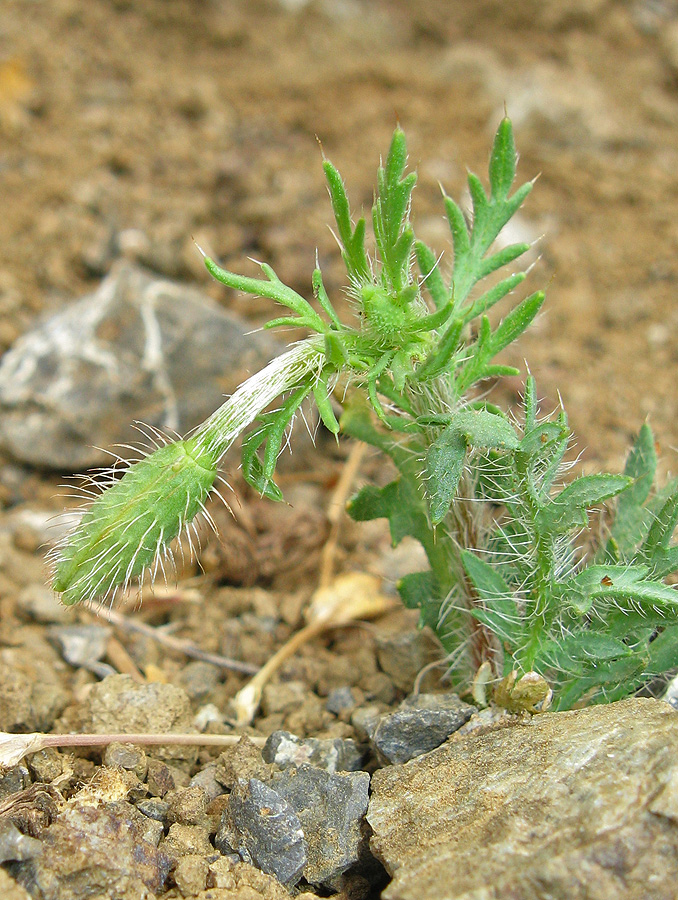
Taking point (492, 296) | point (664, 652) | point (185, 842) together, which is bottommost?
point (664, 652)

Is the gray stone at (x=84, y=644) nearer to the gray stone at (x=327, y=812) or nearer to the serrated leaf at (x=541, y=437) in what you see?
the gray stone at (x=327, y=812)

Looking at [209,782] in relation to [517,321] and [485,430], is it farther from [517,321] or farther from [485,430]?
[517,321]

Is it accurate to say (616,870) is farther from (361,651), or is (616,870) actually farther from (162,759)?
(361,651)

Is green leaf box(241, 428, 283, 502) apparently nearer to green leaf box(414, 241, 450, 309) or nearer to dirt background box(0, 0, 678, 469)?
green leaf box(414, 241, 450, 309)

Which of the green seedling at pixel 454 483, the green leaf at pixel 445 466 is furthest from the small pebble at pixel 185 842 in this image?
the green leaf at pixel 445 466

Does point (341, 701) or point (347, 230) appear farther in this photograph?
point (341, 701)

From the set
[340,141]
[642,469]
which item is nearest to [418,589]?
[642,469]

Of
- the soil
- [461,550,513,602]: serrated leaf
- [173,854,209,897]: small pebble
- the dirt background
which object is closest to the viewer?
[173,854,209,897]: small pebble

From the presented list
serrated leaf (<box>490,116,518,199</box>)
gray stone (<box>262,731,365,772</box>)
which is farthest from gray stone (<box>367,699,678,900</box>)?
serrated leaf (<box>490,116,518,199</box>)
